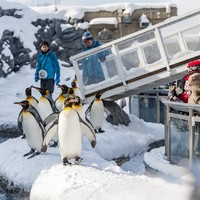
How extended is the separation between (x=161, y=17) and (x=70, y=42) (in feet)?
13.3

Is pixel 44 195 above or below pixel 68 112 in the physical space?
below

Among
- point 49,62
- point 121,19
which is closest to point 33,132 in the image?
point 49,62

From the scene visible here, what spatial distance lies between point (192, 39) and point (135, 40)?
1.06m

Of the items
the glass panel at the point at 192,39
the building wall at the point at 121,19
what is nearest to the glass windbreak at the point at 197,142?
the glass panel at the point at 192,39

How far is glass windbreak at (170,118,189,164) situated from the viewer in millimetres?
5285

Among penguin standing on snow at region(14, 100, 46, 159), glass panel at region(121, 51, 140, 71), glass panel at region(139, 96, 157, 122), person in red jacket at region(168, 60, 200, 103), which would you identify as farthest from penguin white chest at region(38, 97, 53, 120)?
glass panel at region(139, 96, 157, 122)

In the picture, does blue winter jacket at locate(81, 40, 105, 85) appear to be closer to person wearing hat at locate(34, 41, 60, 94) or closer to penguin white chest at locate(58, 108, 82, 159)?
person wearing hat at locate(34, 41, 60, 94)

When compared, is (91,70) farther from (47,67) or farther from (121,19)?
(121,19)

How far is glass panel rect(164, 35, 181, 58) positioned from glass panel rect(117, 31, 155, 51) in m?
0.29

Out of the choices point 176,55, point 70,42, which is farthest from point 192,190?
point 70,42

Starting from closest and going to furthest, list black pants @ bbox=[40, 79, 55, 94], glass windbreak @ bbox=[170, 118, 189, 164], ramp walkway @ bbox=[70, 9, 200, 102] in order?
glass windbreak @ bbox=[170, 118, 189, 164], ramp walkway @ bbox=[70, 9, 200, 102], black pants @ bbox=[40, 79, 55, 94]

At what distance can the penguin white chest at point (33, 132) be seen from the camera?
6828 mm

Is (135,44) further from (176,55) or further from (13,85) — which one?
(13,85)

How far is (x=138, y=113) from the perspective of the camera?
11.4 metres
